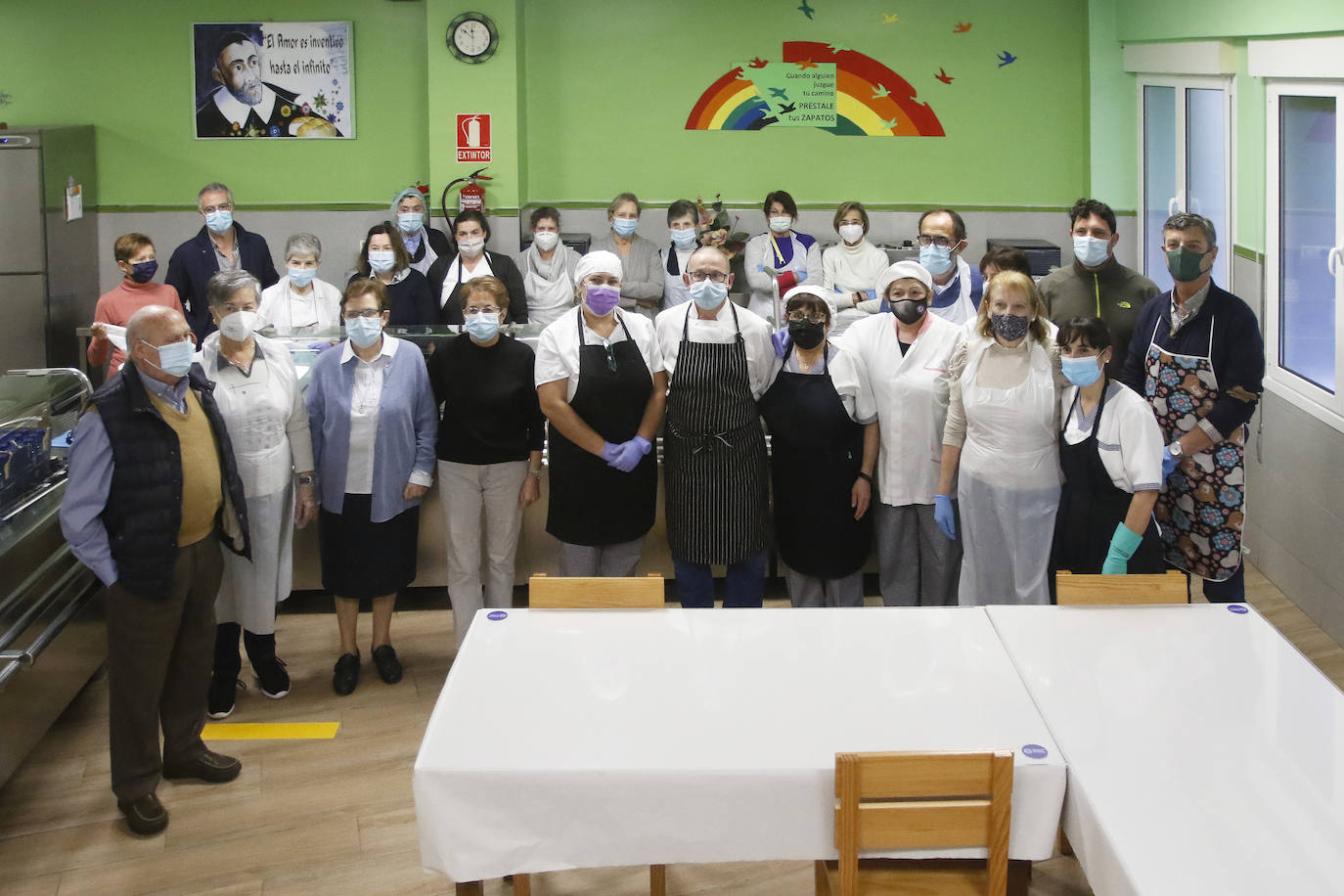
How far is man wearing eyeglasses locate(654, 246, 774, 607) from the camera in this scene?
453cm

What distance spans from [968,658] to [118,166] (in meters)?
7.00

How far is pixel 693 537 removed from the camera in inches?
181

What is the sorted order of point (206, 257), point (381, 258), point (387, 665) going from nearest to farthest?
point (387, 665), point (381, 258), point (206, 257)

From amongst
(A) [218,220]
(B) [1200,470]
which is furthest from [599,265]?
(A) [218,220]

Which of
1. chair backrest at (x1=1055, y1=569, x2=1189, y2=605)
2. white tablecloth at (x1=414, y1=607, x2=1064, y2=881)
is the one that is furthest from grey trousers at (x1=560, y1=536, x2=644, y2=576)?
chair backrest at (x1=1055, y1=569, x2=1189, y2=605)

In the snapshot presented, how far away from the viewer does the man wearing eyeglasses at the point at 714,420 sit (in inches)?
178

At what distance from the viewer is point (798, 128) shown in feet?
28.3

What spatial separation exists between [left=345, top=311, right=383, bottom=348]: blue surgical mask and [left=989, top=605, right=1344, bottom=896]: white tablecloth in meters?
2.25

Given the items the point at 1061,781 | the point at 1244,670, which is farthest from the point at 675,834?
the point at 1244,670

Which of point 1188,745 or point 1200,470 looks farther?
point 1200,470

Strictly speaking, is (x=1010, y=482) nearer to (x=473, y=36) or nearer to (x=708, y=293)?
(x=708, y=293)

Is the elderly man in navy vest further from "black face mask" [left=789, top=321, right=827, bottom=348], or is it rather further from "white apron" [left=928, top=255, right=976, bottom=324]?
"white apron" [left=928, top=255, right=976, bottom=324]

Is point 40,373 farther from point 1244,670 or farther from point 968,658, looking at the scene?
point 1244,670

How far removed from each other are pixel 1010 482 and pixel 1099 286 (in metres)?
1.15
